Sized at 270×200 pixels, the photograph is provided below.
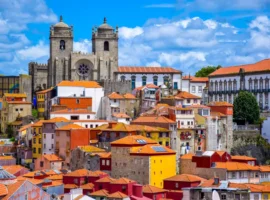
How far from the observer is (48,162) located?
8038 cm

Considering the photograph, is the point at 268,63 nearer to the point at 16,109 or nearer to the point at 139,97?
the point at 139,97

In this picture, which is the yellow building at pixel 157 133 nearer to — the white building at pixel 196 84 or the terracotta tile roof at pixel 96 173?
the terracotta tile roof at pixel 96 173

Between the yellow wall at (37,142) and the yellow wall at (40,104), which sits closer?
the yellow wall at (37,142)

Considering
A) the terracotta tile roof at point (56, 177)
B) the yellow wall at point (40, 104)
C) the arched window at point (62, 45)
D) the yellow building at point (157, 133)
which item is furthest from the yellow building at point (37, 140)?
the arched window at point (62, 45)

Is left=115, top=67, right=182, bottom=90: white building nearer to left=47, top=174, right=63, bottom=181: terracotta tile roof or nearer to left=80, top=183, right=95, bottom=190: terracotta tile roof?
left=47, top=174, right=63, bottom=181: terracotta tile roof

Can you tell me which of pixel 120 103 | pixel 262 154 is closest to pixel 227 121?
pixel 262 154

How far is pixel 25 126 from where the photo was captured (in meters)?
92.9

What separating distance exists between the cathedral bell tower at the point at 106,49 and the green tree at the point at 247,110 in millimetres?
19469

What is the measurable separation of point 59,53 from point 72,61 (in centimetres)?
266

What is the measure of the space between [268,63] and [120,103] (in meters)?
33.8

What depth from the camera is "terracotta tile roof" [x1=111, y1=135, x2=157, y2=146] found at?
7631 centimetres

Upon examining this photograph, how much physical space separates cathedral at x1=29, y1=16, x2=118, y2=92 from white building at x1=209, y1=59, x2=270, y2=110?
70.1 ft

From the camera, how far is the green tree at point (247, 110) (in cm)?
10469

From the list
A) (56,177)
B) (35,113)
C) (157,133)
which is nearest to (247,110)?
(157,133)
